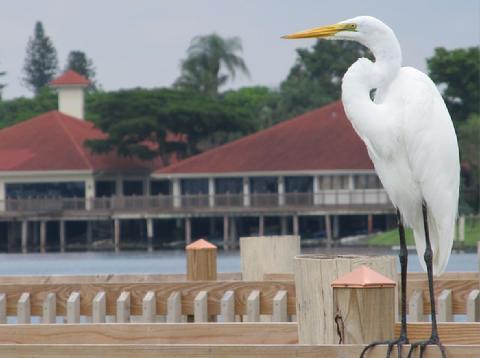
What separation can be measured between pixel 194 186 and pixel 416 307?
63308 mm

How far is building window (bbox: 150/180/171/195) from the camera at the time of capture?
79.9 m

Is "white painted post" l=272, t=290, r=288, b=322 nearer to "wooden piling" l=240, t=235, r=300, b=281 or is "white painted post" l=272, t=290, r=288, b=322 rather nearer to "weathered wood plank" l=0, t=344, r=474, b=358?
"wooden piling" l=240, t=235, r=300, b=281

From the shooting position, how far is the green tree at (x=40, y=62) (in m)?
134

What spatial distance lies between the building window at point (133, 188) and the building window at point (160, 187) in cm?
56

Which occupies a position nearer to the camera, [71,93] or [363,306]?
[363,306]

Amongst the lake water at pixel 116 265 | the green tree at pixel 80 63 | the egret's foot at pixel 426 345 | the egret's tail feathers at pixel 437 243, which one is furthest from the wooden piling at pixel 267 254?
the green tree at pixel 80 63

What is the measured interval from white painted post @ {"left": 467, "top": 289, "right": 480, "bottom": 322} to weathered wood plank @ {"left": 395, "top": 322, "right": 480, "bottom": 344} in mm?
2397

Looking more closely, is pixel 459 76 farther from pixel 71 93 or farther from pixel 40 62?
pixel 40 62

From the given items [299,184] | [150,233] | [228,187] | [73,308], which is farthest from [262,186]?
[73,308]

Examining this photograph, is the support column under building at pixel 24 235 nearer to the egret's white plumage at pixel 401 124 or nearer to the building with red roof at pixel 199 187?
the building with red roof at pixel 199 187

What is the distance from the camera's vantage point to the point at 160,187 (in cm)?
8056

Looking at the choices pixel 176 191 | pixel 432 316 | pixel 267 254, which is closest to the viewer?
pixel 432 316

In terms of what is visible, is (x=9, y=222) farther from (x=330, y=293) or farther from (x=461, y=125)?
(x=330, y=293)

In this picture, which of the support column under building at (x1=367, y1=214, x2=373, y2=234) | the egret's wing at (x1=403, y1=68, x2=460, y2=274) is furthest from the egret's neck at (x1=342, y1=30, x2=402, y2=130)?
the support column under building at (x1=367, y1=214, x2=373, y2=234)
